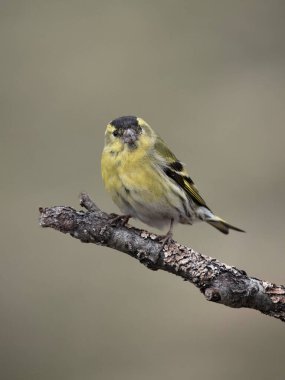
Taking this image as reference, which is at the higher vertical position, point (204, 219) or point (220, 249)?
point (220, 249)

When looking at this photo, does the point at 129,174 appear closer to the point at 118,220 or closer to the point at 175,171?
the point at 175,171

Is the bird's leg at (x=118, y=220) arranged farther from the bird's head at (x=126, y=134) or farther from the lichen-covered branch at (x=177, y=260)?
the bird's head at (x=126, y=134)

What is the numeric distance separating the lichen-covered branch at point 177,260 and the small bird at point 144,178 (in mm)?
514

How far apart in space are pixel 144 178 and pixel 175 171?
229 millimetres

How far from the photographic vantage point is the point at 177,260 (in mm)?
2223

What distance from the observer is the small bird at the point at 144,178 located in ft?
9.45

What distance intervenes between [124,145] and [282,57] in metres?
4.22

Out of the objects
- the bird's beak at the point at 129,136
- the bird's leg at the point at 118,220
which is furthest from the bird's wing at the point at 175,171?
the bird's leg at the point at 118,220

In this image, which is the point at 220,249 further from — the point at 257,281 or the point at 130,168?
the point at 257,281

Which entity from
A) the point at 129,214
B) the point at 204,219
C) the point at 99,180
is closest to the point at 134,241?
the point at 129,214

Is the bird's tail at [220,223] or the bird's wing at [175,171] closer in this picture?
the bird's wing at [175,171]

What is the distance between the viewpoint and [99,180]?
18.3ft

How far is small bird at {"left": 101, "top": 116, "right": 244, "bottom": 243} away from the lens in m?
2.88

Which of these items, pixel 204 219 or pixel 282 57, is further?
pixel 282 57
